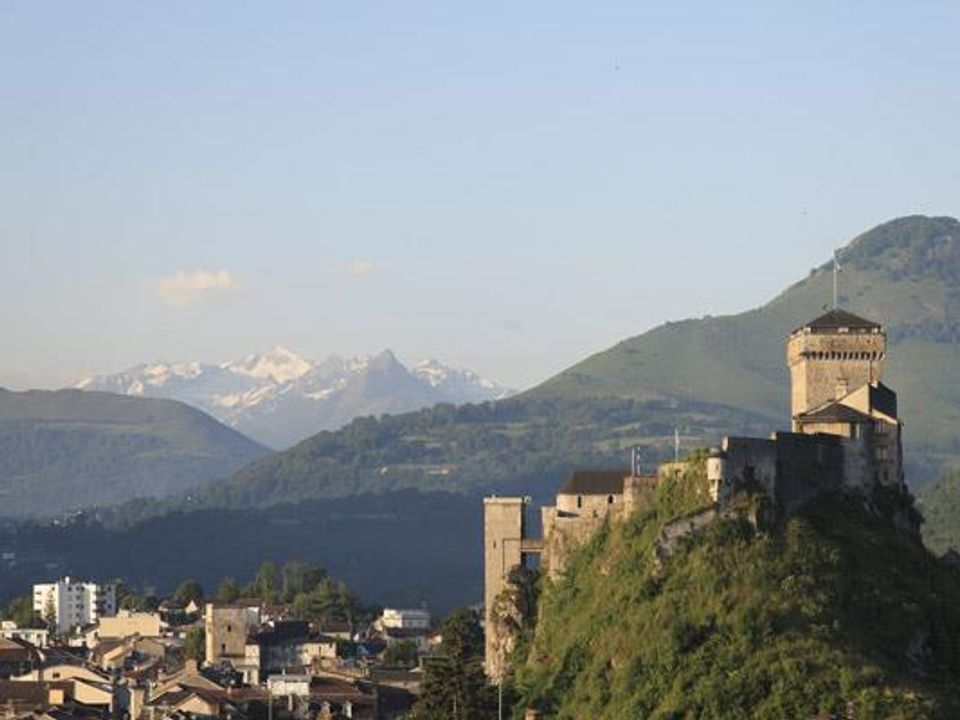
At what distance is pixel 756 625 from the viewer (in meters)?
91.9

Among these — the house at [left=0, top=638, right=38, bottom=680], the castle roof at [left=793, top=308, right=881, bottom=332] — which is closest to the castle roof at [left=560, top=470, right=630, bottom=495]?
the castle roof at [left=793, top=308, right=881, bottom=332]

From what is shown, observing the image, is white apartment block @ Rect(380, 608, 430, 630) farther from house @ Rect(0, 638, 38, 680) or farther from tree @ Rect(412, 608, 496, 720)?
tree @ Rect(412, 608, 496, 720)

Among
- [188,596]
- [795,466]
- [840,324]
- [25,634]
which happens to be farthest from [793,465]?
[188,596]

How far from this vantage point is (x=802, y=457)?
3888 inches

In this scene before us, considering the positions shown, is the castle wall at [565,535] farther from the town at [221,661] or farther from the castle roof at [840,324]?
the town at [221,661]

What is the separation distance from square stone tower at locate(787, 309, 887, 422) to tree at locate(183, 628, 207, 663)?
5039 cm

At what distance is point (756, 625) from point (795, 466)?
802 cm

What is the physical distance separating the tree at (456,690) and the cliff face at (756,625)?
4.40ft

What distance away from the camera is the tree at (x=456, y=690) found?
322ft

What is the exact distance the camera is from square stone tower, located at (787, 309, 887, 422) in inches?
4257

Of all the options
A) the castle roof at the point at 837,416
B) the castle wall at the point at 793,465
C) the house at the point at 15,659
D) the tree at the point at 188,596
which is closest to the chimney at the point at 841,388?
the castle roof at the point at 837,416

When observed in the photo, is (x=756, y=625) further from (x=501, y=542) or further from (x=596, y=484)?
(x=501, y=542)

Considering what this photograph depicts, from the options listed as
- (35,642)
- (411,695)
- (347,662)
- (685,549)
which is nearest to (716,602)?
(685,549)

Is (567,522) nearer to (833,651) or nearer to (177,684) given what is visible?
(833,651)
